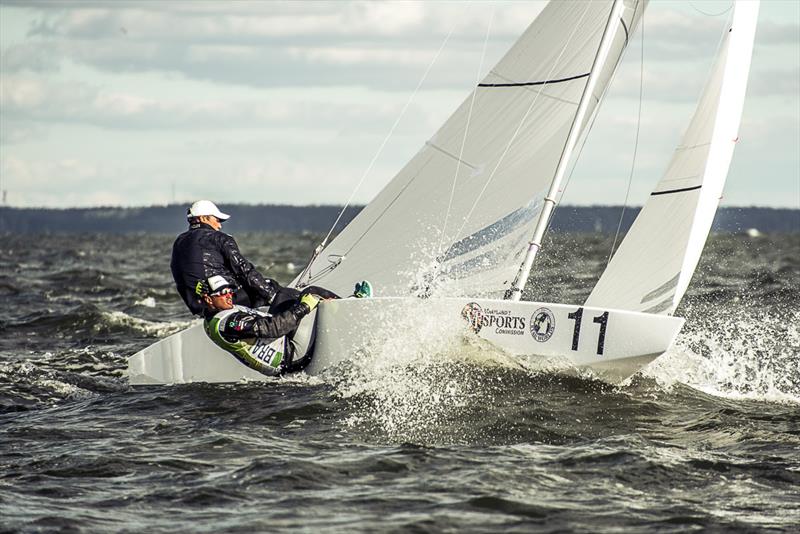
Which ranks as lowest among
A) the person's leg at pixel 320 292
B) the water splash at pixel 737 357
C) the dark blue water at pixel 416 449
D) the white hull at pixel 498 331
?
the dark blue water at pixel 416 449

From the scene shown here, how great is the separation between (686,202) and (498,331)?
6.18 ft

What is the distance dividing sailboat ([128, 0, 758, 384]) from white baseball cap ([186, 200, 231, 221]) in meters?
1.15

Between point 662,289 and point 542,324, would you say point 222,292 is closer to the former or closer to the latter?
point 542,324

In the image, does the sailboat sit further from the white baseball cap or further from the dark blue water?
the white baseball cap

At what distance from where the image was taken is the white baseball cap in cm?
930

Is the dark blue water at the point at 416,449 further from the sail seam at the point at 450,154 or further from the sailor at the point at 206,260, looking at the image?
the sail seam at the point at 450,154

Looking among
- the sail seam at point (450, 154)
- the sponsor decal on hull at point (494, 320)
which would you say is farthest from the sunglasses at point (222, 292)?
the sail seam at point (450, 154)

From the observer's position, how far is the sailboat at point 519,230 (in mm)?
8773

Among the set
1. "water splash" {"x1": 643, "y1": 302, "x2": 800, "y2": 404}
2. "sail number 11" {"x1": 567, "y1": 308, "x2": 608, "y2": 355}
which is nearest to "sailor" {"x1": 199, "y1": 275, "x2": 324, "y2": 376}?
"sail number 11" {"x1": 567, "y1": 308, "x2": 608, "y2": 355}

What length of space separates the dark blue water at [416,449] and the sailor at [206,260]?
89 cm

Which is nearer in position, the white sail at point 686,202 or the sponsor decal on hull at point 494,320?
the white sail at point 686,202

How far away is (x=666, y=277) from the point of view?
873 cm

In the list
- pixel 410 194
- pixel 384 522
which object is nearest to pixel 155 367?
pixel 410 194

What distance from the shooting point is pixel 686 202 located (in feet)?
29.2
